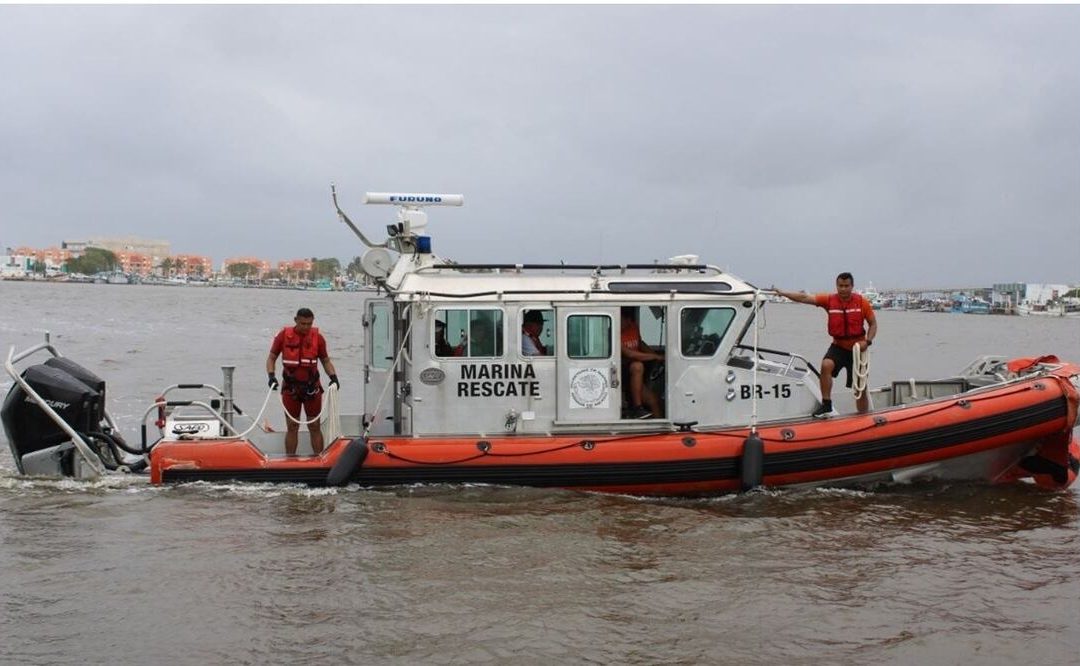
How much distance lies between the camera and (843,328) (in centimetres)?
884

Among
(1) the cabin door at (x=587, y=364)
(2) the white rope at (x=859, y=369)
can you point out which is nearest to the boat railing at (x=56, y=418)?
(1) the cabin door at (x=587, y=364)

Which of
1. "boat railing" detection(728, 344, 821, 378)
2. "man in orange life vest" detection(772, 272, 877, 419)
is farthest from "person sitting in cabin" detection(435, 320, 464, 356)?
"man in orange life vest" detection(772, 272, 877, 419)

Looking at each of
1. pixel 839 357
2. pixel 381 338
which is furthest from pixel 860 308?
pixel 381 338

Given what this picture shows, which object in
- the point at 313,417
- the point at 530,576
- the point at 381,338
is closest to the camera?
the point at 530,576

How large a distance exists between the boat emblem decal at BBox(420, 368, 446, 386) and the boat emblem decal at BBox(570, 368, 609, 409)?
1.16 m

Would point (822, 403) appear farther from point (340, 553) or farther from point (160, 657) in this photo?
point (160, 657)

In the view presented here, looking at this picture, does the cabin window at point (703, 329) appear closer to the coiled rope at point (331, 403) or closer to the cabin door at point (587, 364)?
the cabin door at point (587, 364)

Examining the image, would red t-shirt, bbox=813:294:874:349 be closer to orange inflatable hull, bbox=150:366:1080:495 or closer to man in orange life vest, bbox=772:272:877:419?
man in orange life vest, bbox=772:272:877:419

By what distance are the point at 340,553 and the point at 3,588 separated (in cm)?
215

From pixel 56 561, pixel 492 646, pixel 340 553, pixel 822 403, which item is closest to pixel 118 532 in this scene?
pixel 56 561

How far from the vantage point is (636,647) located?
546 cm

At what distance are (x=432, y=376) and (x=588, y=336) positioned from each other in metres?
1.43

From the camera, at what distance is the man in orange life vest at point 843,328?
8.80m

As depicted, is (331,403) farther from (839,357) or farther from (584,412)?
(839,357)
